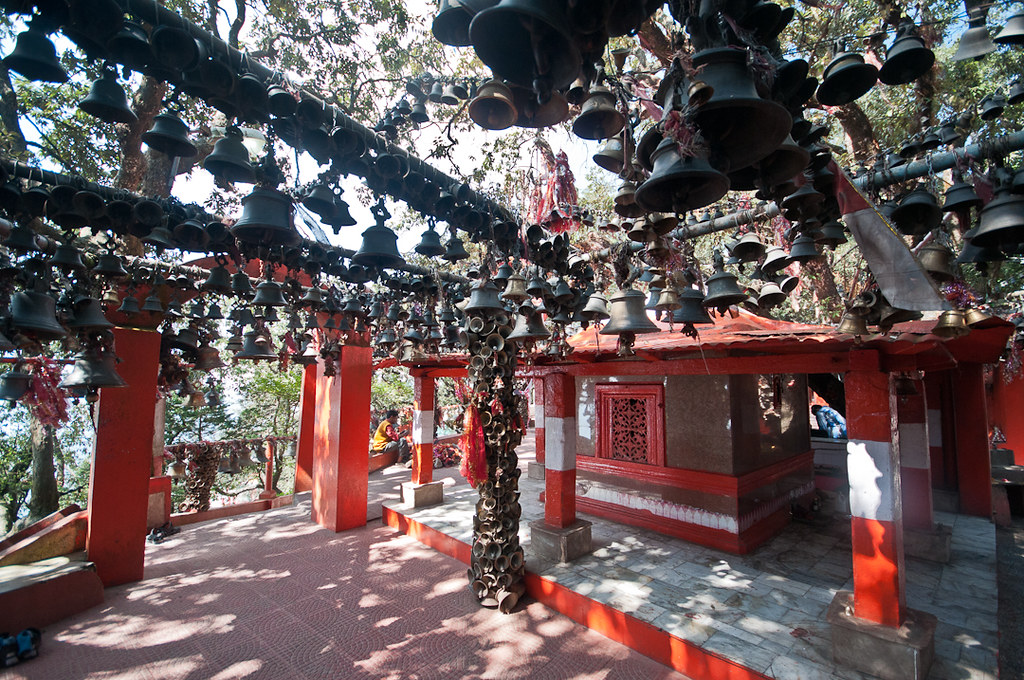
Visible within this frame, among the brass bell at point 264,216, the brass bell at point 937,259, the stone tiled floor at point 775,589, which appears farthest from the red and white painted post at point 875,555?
the brass bell at point 264,216

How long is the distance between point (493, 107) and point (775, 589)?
6.85 m

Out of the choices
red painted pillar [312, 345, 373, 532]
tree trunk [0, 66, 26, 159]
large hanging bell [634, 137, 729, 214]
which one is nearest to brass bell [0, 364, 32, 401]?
red painted pillar [312, 345, 373, 532]

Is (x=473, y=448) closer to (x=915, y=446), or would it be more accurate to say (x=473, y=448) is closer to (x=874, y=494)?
(x=874, y=494)

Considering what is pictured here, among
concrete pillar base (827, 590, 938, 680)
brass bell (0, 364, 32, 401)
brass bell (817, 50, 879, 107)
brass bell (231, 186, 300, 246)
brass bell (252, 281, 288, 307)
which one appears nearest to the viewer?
brass bell (817, 50, 879, 107)

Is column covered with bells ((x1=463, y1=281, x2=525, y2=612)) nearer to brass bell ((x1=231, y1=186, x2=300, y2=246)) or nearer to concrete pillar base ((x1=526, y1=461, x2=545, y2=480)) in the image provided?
brass bell ((x1=231, y1=186, x2=300, y2=246))

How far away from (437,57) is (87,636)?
1097 cm

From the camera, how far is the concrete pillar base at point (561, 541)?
6.94m

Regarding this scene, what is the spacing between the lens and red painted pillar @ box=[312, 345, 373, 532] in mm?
9883

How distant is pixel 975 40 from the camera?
3318 mm

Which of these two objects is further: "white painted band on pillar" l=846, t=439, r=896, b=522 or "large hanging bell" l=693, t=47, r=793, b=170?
"white painted band on pillar" l=846, t=439, r=896, b=522

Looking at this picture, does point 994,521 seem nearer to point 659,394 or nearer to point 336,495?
point 659,394

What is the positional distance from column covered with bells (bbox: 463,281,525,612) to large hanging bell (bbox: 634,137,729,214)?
4.13 m

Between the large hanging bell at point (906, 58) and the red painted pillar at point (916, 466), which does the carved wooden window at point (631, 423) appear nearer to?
the red painted pillar at point (916, 466)

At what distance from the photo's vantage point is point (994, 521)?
8.85m
